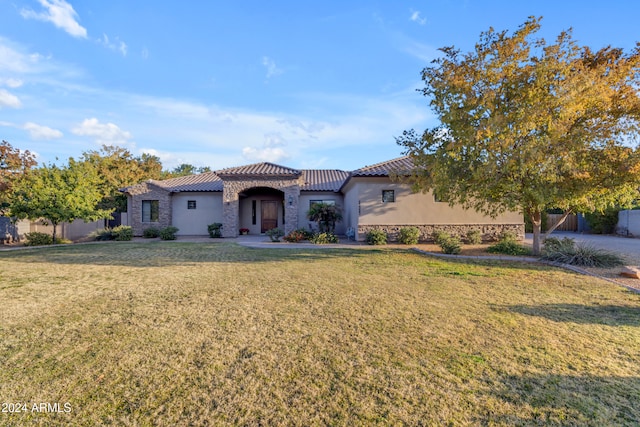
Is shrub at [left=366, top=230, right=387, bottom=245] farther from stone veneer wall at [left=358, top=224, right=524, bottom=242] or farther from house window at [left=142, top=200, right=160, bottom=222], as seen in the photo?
house window at [left=142, top=200, right=160, bottom=222]

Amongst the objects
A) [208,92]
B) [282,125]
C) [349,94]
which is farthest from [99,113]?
[349,94]

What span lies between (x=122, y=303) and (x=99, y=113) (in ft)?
48.3

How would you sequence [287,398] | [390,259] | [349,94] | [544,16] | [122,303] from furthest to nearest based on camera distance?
[349,94] → [390,259] → [544,16] → [122,303] → [287,398]

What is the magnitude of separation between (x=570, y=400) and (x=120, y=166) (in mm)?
35427

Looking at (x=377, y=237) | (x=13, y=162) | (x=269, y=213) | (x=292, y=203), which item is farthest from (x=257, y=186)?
(x=13, y=162)

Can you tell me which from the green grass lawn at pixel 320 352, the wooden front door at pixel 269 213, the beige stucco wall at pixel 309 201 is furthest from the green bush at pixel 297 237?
the green grass lawn at pixel 320 352

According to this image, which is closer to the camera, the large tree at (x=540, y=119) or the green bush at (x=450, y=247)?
the large tree at (x=540, y=119)

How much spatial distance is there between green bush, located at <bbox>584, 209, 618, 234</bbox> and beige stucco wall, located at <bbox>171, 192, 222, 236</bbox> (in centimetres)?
2644

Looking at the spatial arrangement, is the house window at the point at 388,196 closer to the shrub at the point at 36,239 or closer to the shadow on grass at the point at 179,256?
the shadow on grass at the point at 179,256

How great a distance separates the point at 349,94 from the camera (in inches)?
642

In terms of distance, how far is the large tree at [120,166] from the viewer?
28.4m

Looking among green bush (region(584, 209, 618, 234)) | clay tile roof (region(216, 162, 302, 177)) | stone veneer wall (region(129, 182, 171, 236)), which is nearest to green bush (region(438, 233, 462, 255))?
clay tile roof (region(216, 162, 302, 177))

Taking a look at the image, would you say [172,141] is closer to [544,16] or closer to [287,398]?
[544,16]

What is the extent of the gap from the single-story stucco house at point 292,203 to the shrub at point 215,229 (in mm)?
381
